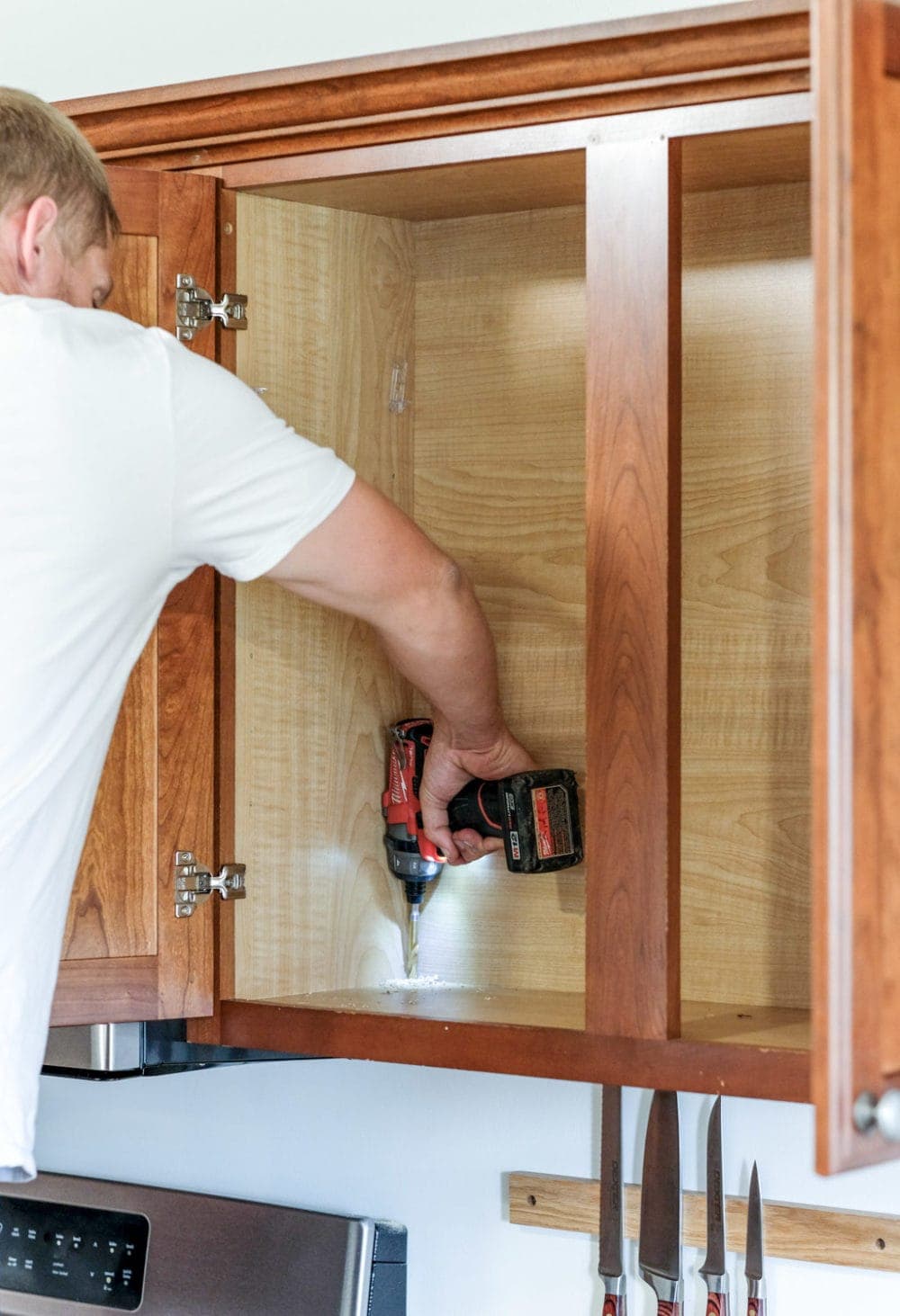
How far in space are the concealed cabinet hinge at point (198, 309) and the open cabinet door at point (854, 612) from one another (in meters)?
0.67

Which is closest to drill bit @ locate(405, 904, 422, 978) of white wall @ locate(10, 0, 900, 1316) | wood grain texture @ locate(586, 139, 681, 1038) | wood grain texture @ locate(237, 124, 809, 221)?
white wall @ locate(10, 0, 900, 1316)

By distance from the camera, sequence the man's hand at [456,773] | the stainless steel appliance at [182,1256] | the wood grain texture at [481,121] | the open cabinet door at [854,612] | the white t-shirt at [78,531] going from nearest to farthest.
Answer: the open cabinet door at [854,612]
the white t-shirt at [78,531]
the wood grain texture at [481,121]
the man's hand at [456,773]
the stainless steel appliance at [182,1256]

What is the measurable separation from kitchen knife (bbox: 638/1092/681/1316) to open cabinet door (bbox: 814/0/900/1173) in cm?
66

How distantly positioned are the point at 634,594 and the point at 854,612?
0.39 metres

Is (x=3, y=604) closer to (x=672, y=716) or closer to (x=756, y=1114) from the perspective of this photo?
(x=672, y=716)

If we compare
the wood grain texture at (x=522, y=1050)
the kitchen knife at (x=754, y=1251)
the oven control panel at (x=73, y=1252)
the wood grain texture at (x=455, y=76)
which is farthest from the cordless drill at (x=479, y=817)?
the wood grain texture at (x=455, y=76)

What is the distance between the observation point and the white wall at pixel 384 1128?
151 centimetres

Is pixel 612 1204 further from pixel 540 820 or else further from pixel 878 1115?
pixel 878 1115

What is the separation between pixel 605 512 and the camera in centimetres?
121

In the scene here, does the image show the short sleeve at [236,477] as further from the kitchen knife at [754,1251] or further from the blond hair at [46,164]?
the kitchen knife at [754,1251]

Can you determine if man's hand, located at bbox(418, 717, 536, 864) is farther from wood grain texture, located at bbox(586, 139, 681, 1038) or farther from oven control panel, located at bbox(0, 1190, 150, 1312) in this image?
oven control panel, located at bbox(0, 1190, 150, 1312)

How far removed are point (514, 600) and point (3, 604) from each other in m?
0.68

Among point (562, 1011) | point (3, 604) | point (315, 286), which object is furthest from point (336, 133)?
point (562, 1011)

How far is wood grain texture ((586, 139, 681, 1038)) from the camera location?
3.89 ft
